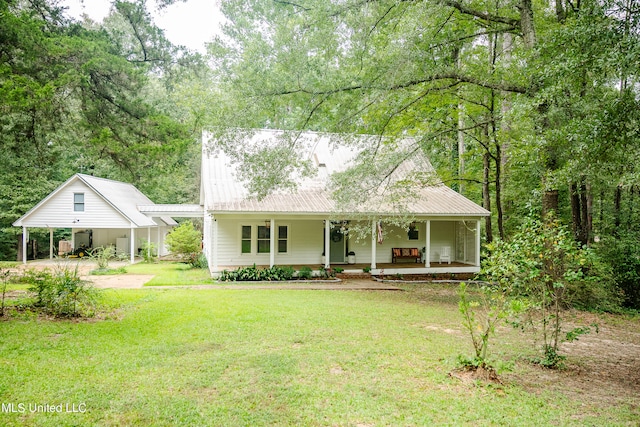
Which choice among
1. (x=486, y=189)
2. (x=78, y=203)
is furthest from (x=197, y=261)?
(x=486, y=189)

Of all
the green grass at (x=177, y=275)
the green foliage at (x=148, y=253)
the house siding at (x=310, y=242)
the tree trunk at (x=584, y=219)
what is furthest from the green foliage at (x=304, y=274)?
the green foliage at (x=148, y=253)

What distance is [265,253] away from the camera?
57.0 feet

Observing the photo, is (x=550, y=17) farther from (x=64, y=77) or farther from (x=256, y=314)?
(x=64, y=77)

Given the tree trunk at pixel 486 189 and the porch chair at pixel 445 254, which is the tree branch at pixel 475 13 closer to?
the tree trunk at pixel 486 189

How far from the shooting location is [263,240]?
57.2 feet

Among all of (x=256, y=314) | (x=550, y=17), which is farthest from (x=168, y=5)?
(x=550, y=17)

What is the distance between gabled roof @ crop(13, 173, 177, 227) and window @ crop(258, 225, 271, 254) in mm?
7467

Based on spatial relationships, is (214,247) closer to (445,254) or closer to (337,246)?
(337,246)

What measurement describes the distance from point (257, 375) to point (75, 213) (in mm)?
18991

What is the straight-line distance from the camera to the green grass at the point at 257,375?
162 inches

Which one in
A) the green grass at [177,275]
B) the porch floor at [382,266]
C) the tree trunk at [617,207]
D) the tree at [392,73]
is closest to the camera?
the tree at [392,73]

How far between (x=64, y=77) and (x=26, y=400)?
261 inches

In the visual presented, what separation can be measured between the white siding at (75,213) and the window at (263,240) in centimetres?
772

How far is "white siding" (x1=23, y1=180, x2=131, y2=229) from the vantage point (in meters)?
19.5
